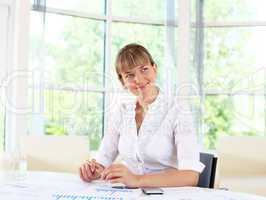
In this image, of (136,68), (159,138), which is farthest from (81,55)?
(159,138)

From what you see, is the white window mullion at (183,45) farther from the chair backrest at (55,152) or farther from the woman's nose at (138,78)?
the woman's nose at (138,78)

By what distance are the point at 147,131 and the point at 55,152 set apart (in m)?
1.12

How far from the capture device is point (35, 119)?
3.63 meters

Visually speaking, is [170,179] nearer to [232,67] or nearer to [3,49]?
[3,49]

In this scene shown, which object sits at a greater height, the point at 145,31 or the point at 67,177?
the point at 145,31

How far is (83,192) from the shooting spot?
1.41 metres

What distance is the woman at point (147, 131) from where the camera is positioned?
1.67m

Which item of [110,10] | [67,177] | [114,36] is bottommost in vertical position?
[67,177]

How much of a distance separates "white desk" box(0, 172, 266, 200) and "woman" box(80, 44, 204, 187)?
126 millimetres

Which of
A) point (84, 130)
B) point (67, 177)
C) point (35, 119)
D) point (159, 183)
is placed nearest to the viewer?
point (159, 183)

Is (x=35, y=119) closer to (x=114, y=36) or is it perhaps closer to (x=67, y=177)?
(x=114, y=36)

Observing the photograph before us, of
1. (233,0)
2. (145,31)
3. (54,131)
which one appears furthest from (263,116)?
(54,131)

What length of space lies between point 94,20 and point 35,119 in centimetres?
119

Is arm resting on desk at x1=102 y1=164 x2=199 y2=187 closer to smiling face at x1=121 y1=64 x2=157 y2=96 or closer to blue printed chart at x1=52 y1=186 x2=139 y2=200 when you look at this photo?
blue printed chart at x1=52 y1=186 x2=139 y2=200
